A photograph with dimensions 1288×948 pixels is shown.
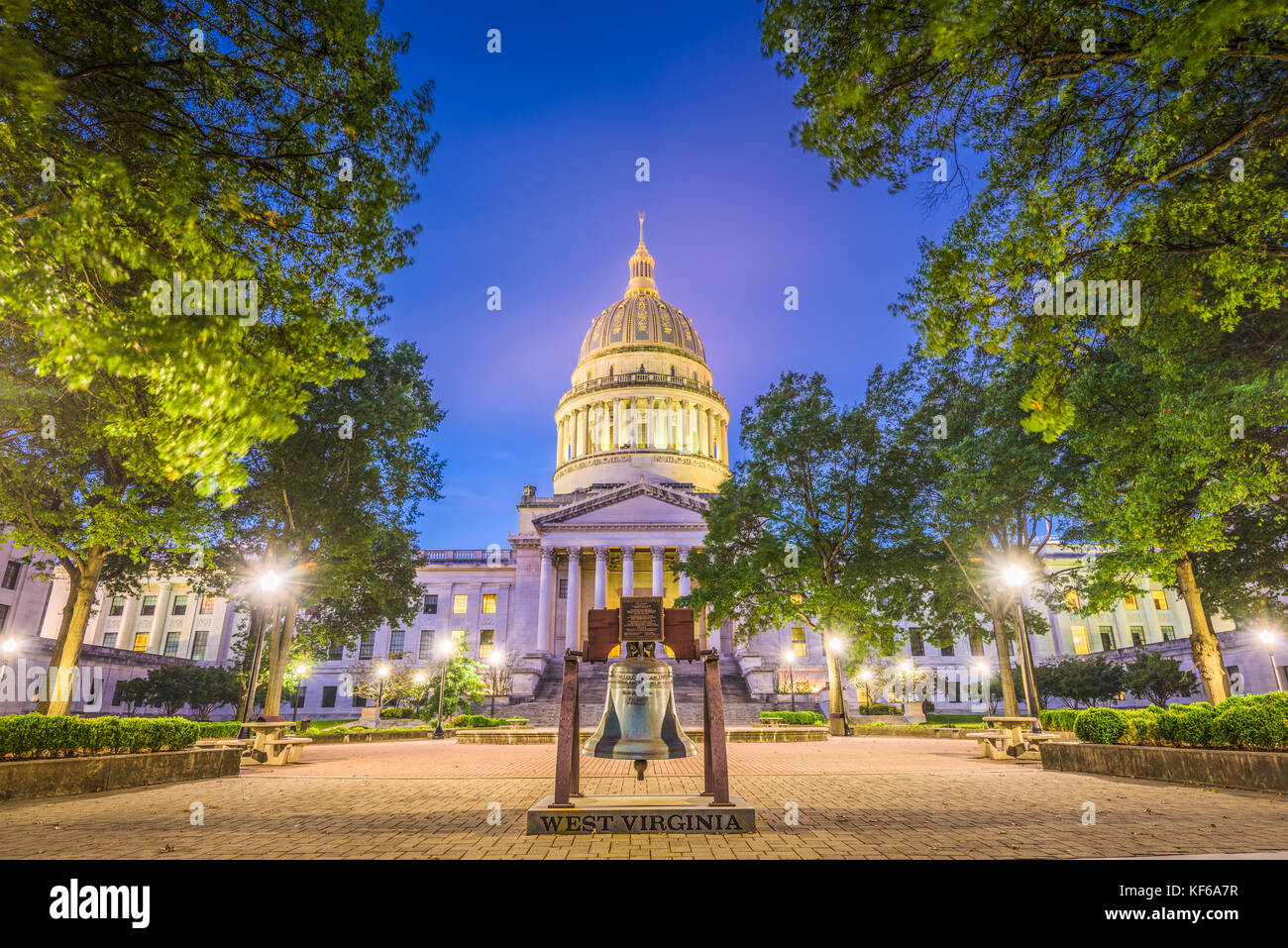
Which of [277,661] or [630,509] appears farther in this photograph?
[630,509]

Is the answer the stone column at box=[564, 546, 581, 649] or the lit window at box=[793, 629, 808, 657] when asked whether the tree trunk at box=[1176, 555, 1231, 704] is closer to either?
the lit window at box=[793, 629, 808, 657]

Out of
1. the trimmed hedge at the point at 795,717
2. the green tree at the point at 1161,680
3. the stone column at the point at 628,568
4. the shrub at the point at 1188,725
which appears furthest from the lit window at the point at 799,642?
the shrub at the point at 1188,725

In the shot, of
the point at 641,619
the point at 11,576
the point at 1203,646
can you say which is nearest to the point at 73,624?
the point at 641,619

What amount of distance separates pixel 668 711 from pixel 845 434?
86.9 feet

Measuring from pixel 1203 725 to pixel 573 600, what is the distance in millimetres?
42591

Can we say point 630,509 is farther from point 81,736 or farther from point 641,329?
point 81,736

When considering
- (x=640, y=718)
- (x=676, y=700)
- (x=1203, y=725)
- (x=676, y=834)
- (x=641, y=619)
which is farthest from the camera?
(x=676, y=700)

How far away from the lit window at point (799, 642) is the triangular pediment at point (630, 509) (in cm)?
1180

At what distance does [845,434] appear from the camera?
32.5m

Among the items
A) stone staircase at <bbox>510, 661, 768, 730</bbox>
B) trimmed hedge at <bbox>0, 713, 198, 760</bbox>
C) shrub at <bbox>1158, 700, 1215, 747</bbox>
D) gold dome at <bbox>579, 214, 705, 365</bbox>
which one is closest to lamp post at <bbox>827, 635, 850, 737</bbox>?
stone staircase at <bbox>510, 661, 768, 730</bbox>

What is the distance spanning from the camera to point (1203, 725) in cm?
1181

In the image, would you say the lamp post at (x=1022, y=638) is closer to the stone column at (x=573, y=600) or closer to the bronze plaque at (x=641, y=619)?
the bronze plaque at (x=641, y=619)

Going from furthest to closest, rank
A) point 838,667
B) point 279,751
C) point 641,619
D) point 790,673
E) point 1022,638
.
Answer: point 790,673 < point 838,667 < point 1022,638 < point 279,751 < point 641,619
